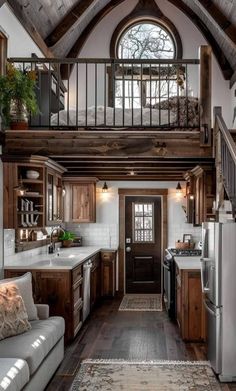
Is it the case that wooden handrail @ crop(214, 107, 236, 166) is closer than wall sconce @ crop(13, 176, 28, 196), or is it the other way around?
wooden handrail @ crop(214, 107, 236, 166)

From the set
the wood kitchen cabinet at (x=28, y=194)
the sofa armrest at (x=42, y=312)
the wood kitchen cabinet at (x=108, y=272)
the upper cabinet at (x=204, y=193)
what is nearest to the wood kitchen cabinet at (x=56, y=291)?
the wood kitchen cabinet at (x=28, y=194)

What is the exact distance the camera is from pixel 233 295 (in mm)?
4277

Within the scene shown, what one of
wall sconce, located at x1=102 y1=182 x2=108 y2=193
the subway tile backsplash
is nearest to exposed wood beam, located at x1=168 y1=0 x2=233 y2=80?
wall sconce, located at x1=102 y1=182 x2=108 y2=193

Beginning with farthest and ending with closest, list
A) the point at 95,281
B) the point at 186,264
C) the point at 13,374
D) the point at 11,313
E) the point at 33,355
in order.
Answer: the point at 95,281
the point at 186,264
the point at 11,313
the point at 33,355
the point at 13,374

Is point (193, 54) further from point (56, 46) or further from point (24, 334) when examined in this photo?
point (24, 334)

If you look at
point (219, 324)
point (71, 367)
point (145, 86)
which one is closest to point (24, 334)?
point (71, 367)

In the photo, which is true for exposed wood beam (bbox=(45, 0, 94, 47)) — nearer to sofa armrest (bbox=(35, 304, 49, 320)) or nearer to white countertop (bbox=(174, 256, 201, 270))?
white countertop (bbox=(174, 256, 201, 270))

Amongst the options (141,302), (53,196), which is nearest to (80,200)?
(53,196)

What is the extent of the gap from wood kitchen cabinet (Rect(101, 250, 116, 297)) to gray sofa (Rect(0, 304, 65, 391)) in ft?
13.0

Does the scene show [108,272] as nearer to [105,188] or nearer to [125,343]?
[105,188]

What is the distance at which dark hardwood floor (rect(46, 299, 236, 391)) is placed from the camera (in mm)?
4742

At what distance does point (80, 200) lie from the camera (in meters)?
8.81

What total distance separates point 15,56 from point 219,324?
4266 millimetres

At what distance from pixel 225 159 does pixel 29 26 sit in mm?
3730
